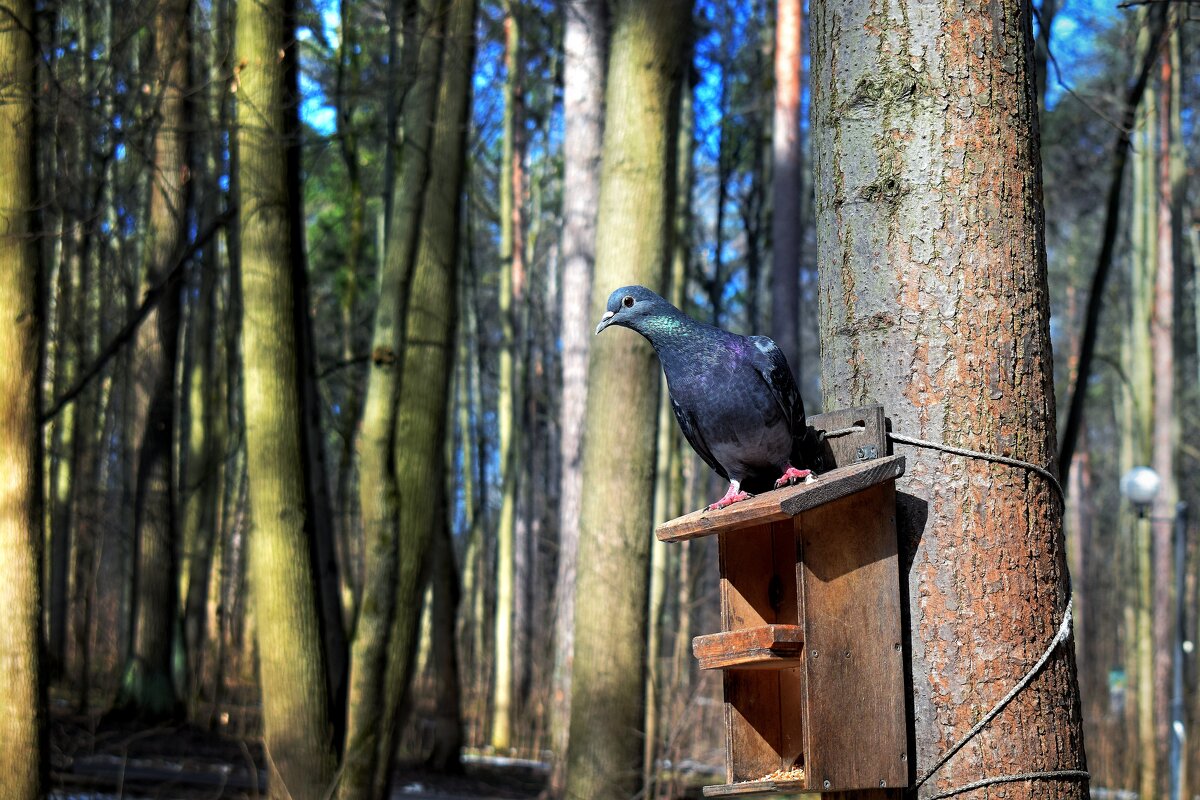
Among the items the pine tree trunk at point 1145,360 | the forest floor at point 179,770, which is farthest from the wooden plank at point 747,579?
the pine tree trunk at point 1145,360

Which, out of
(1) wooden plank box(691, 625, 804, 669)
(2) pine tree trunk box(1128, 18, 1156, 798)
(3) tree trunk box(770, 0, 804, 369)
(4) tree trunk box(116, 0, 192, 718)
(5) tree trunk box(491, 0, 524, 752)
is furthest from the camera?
(5) tree trunk box(491, 0, 524, 752)

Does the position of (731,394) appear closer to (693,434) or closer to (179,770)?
(693,434)

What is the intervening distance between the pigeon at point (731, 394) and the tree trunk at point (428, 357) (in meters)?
3.25

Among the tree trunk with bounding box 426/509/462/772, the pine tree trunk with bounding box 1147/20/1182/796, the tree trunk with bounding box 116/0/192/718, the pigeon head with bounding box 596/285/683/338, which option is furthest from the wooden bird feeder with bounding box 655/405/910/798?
the pine tree trunk with bounding box 1147/20/1182/796

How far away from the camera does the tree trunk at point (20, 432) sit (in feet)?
17.0

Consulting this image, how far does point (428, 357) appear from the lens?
239 inches

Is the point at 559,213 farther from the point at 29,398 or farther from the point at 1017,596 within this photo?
the point at 1017,596

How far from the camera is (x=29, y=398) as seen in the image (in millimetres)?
5441

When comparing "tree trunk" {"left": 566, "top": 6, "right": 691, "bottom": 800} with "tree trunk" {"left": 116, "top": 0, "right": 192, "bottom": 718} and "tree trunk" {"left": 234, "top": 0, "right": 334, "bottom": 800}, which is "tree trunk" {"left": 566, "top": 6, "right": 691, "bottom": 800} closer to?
"tree trunk" {"left": 234, "top": 0, "right": 334, "bottom": 800}

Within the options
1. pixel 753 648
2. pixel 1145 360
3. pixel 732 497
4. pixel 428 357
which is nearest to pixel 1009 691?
pixel 753 648

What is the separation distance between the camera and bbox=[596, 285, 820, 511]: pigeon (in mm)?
2664

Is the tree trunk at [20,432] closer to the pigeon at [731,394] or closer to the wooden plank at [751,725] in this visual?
the pigeon at [731,394]

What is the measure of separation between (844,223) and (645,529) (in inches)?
128

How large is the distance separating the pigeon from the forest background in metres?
0.33
